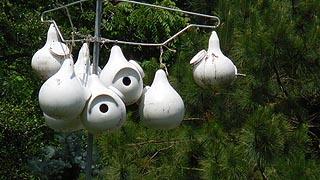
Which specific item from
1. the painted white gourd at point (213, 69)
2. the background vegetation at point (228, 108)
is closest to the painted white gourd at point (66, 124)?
the painted white gourd at point (213, 69)

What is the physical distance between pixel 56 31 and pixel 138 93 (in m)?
0.28

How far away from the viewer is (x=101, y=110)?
1.29 m

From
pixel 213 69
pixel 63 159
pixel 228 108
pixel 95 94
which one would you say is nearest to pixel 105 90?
pixel 95 94

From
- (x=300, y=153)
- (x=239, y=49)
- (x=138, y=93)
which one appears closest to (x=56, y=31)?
(x=138, y=93)

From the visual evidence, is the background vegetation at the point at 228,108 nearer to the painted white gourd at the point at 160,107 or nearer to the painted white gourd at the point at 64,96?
the painted white gourd at the point at 160,107

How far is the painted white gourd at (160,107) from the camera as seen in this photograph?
4.55 ft

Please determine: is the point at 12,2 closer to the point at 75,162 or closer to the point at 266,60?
the point at 75,162

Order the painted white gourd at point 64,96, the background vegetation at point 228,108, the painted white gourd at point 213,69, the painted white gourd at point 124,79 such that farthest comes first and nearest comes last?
the background vegetation at point 228,108 → the painted white gourd at point 213,69 → the painted white gourd at point 124,79 → the painted white gourd at point 64,96

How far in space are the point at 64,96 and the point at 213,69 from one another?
369 millimetres

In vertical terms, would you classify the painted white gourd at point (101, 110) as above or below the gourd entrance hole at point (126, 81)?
below

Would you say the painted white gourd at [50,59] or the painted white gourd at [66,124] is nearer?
the painted white gourd at [66,124]

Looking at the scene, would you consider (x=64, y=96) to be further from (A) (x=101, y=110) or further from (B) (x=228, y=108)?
(B) (x=228, y=108)

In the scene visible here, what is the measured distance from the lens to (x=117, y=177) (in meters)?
2.75

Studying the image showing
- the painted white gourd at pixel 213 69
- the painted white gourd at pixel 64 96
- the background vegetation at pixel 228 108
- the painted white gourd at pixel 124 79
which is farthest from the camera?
the background vegetation at pixel 228 108
